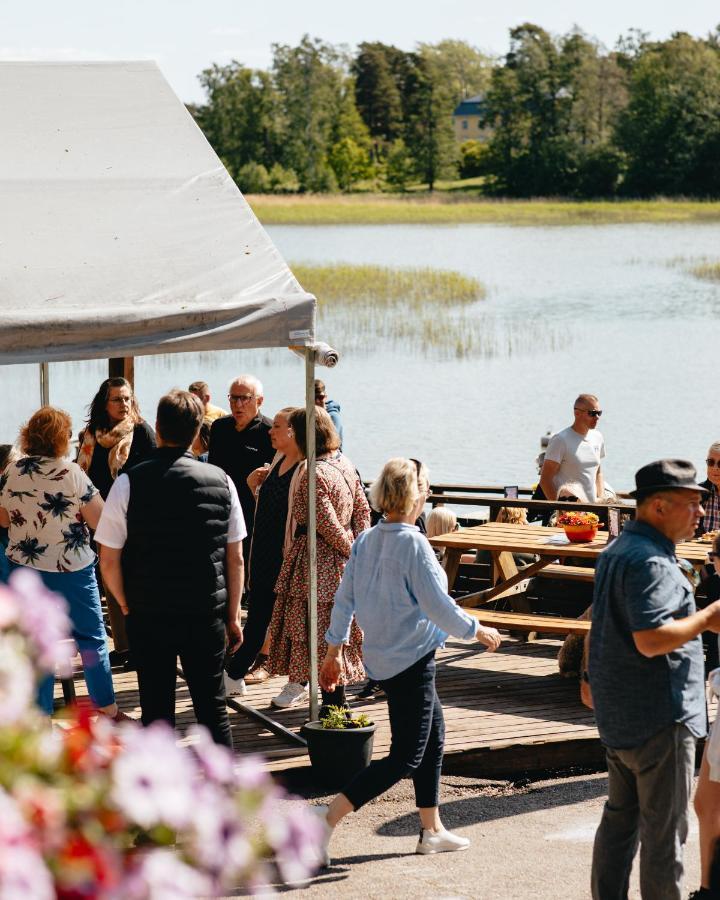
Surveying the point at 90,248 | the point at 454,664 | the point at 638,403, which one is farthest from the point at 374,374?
the point at 90,248

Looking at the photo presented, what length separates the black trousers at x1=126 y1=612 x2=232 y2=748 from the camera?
512cm

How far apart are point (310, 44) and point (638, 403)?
265 ft

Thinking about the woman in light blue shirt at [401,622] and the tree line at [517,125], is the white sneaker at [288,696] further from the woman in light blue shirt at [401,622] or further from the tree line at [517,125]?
the tree line at [517,125]

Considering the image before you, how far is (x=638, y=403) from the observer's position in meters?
26.5

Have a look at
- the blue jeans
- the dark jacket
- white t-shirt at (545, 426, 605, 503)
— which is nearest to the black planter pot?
the blue jeans

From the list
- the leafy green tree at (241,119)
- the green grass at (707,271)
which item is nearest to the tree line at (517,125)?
the leafy green tree at (241,119)

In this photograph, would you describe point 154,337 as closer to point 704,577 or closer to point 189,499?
point 189,499

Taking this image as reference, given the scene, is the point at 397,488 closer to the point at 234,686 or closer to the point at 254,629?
the point at 254,629

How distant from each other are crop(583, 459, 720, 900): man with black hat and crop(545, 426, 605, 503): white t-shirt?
5.82 metres

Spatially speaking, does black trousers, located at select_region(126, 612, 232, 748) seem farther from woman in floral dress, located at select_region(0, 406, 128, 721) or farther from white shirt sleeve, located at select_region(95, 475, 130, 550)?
woman in floral dress, located at select_region(0, 406, 128, 721)

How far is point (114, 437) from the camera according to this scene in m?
7.11

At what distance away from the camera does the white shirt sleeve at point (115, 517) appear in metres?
5.08

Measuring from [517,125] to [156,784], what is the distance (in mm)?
101465

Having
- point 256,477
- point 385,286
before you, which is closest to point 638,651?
point 256,477
